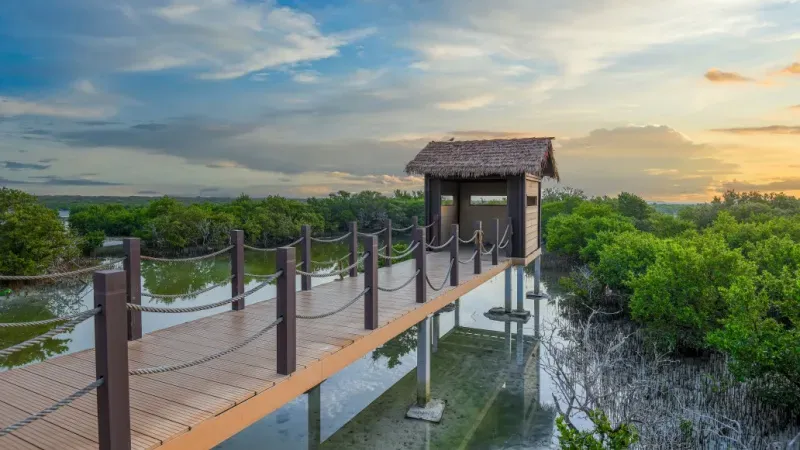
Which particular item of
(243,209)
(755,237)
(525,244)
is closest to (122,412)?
(525,244)

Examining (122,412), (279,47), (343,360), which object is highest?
(279,47)

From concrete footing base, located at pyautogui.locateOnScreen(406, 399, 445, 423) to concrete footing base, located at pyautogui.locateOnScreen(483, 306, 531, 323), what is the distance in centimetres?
605

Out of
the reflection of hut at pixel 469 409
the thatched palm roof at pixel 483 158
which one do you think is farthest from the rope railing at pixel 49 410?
the thatched palm roof at pixel 483 158

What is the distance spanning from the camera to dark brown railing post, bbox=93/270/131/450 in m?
2.57

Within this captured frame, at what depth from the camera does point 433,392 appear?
28.1 feet

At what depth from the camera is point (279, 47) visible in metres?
13.9

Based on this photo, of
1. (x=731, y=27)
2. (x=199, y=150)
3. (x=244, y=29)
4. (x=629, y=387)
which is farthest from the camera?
(x=199, y=150)

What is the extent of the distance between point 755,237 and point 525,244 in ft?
27.2

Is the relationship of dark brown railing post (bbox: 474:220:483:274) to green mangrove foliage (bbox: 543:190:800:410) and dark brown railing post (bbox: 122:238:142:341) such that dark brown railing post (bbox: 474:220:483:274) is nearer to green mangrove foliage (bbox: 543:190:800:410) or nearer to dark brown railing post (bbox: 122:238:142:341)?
green mangrove foliage (bbox: 543:190:800:410)

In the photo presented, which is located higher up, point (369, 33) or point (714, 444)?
point (369, 33)

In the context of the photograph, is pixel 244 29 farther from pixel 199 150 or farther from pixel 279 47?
pixel 199 150

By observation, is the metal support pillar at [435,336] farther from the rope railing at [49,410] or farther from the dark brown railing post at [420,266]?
the rope railing at [49,410]

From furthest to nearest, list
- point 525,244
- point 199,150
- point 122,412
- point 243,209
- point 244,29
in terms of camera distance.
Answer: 1. point 243,209
2. point 199,150
3. point 244,29
4. point 525,244
5. point 122,412

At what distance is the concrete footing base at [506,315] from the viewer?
13258mm
